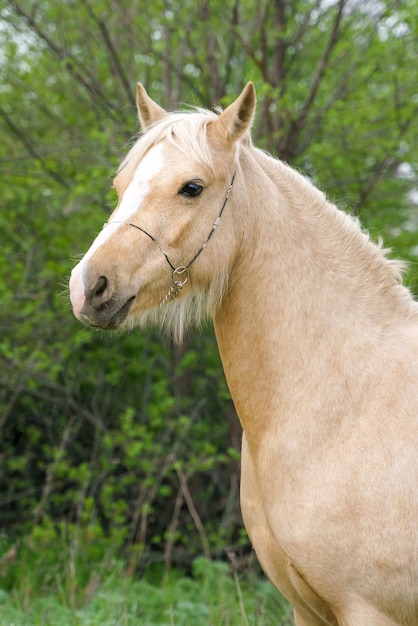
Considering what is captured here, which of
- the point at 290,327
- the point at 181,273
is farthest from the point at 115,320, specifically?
the point at 290,327

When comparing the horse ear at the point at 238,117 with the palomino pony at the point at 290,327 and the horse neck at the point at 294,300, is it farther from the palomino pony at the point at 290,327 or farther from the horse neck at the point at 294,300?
the horse neck at the point at 294,300

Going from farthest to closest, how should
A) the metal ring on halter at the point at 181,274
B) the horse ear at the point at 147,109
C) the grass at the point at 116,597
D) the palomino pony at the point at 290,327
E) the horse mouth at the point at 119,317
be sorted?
the grass at the point at 116,597 → the horse ear at the point at 147,109 → the metal ring on halter at the point at 181,274 → the horse mouth at the point at 119,317 → the palomino pony at the point at 290,327

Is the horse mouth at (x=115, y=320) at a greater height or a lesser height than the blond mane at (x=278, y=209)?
lesser

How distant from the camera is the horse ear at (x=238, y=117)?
2.61m

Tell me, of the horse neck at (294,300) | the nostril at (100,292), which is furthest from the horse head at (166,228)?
the horse neck at (294,300)

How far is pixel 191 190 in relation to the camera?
8.34 ft

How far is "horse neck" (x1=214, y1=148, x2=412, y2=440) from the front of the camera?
2586 mm

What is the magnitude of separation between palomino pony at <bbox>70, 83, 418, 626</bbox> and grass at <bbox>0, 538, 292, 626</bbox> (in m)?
1.47

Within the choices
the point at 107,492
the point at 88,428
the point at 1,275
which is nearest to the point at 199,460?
the point at 107,492

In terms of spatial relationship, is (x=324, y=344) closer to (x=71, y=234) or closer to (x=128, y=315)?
(x=128, y=315)

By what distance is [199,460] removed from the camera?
6492 millimetres

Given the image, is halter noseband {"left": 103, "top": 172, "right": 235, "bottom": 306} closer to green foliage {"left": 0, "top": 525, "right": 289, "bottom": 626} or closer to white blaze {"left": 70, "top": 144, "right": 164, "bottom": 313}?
white blaze {"left": 70, "top": 144, "right": 164, "bottom": 313}

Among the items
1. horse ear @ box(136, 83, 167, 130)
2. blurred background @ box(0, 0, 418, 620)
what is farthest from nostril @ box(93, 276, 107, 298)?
blurred background @ box(0, 0, 418, 620)

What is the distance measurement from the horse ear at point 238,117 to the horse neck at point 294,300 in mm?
153
